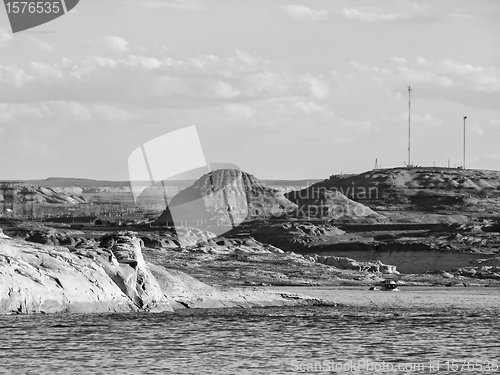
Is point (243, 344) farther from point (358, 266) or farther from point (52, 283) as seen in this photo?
point (358, 266)

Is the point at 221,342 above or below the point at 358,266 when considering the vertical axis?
above

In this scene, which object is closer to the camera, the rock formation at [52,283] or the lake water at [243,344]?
the lake water at [243,344]

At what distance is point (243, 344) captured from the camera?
43594 millimetres

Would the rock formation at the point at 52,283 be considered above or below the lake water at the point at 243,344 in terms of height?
above

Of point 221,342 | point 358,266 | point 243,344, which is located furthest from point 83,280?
point 358,266

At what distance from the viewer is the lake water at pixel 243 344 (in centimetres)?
3584

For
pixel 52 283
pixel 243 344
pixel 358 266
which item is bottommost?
pixel 358 266

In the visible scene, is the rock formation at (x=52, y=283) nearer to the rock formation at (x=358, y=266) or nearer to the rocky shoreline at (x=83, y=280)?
the rocky shoreline at (x=83, y=280)

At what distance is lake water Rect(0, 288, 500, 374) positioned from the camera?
35.8 metres

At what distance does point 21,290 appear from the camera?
47.8 meters

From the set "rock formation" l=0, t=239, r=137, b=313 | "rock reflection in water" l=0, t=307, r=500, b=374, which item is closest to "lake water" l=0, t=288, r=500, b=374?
"rock reflection in water" l=0, t=307, r=500, b=374

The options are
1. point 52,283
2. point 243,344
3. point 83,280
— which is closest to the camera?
point 243,344

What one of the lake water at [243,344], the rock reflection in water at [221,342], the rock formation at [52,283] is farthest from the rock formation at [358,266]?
the rock formation at [52,283]

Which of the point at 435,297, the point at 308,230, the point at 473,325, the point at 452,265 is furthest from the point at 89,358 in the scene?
the point at 308,230
